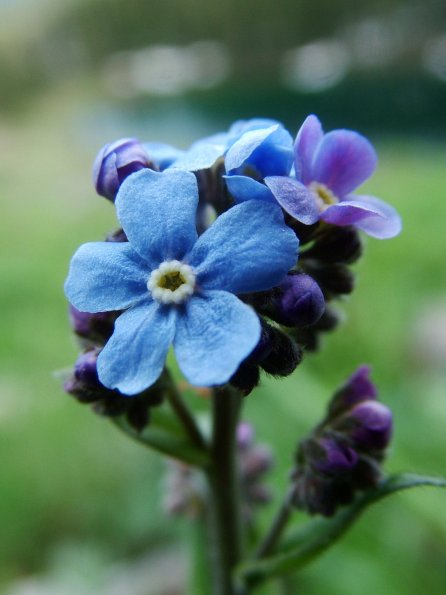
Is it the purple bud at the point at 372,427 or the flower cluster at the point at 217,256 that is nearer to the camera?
the flower cluster at the point at 217,256

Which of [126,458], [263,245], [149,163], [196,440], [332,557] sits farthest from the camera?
[126,458]

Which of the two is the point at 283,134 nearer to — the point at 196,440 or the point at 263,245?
the point at 263,245

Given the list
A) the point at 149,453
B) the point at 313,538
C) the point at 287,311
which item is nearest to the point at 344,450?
the point at 313,538

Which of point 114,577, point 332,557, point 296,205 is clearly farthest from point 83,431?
point 296,205

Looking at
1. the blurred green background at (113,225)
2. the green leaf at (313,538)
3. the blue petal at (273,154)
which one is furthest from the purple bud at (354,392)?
the blurred green background at (113,225)

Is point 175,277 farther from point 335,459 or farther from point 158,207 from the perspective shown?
point 335,459

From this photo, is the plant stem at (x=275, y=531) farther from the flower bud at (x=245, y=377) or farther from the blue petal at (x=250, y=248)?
the blue petal at (x=250, y=248)
